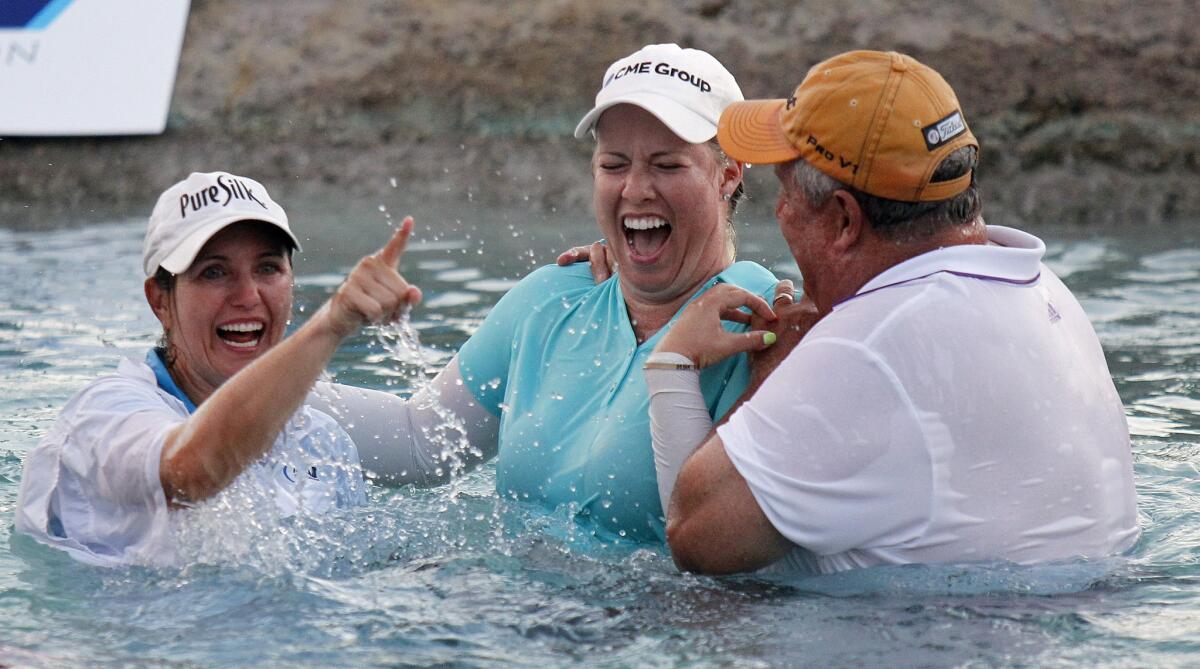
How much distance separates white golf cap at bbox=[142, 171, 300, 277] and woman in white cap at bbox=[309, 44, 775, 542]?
87 centimetres

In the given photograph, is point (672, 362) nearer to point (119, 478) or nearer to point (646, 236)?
point (646, 236)

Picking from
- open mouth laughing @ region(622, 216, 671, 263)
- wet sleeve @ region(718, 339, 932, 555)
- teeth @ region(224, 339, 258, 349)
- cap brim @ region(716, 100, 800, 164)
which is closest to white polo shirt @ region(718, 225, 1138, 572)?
wet sleeve @ region(718, 339, 932, 555)

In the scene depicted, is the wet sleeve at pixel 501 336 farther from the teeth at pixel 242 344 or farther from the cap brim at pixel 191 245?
the cap brim at pixel 191 245

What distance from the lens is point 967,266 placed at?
362 cm

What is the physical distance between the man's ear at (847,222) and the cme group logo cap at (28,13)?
10.7m

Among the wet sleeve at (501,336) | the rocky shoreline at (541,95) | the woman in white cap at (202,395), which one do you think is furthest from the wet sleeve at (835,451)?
the rocky shoreline at (541,95)

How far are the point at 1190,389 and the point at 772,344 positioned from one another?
344 cm

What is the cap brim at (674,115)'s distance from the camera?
13.4 ft

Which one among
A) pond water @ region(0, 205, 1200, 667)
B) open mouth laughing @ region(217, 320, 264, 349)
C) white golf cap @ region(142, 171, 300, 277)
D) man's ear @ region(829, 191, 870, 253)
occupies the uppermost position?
white golf cap @ region(142, 171, 300, 277)

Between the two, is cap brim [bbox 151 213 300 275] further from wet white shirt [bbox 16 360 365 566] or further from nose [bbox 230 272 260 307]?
wet white shirt [bbox 16 360 365 566]

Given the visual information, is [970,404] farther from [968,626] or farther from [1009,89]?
[1009,89]

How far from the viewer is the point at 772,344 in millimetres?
3980

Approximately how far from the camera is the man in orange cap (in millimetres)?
3508

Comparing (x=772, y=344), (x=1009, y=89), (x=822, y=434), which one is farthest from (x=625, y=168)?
(x=1009, y=89)
